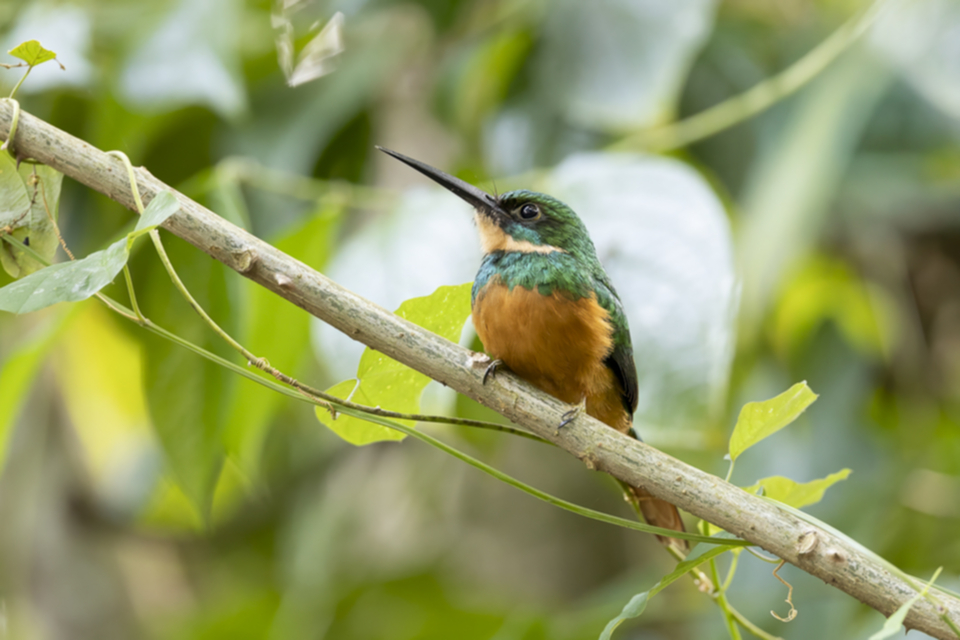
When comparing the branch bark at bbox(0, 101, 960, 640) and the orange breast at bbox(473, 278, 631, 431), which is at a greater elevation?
the orange breast at bbox(473, 278, 631, 431)

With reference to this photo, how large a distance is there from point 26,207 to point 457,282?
2.08ft

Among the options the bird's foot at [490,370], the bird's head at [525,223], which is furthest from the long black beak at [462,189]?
the bird's foot at [490,370]

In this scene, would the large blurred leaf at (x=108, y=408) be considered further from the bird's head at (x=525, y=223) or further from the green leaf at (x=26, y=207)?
the green leaf at (x=26, y=207)

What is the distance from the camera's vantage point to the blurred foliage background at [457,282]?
1241mm

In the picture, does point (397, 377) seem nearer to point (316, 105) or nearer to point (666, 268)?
point (666, 268)

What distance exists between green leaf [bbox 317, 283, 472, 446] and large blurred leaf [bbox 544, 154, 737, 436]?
0.39 metres

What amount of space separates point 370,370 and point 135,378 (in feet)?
4.86

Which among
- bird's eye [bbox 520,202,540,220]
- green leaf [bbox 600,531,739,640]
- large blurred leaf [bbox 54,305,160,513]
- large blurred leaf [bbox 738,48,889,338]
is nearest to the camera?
green leaf [bbox 600,531,739,640]

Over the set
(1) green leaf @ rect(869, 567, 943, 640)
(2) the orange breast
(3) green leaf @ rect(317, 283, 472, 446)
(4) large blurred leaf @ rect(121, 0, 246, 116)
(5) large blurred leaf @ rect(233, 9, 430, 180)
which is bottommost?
(1) green leaf @ rect(869, 567, 943, 640)

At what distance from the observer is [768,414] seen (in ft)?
2.25

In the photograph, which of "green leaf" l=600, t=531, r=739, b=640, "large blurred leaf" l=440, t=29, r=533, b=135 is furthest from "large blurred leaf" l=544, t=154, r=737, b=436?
"large blurred leaf" l=440, t=29, r=533, b=135

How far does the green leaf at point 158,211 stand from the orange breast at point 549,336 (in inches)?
16.6

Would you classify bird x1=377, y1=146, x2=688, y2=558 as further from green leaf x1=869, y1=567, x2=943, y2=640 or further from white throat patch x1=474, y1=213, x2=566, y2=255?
green leaf x1=869, y1=567, x2=943, y2=640

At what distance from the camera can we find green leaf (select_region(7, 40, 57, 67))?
24.6 inches
